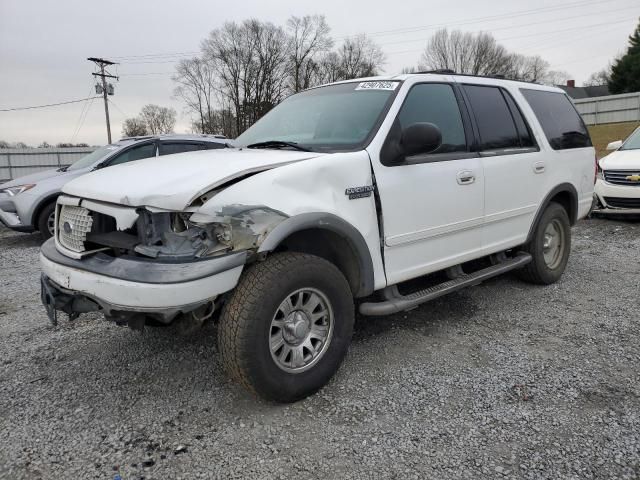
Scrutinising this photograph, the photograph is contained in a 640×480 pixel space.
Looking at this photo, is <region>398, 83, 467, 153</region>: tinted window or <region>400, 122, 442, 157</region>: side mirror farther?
<region>398, 83, 467, 153</region>: tinted window

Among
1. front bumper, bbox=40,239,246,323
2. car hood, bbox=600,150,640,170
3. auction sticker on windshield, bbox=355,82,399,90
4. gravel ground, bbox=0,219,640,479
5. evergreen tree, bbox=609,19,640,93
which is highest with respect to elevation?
evergreen tree, bbox=609,19,640,93

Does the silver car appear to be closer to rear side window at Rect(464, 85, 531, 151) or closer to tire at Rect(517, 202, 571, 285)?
rear side window at Rect(464, 85, 531, 151)

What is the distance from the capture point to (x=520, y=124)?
4531mm

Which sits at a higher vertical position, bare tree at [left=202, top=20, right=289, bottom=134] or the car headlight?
bare tree at [left=202, top=20, right=289, bottom=134]

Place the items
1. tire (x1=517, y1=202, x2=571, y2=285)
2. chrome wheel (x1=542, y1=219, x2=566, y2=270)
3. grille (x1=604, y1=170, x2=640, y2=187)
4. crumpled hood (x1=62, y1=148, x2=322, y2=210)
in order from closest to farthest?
crumpled hood (x1=62, y1=148, x2=322, y2=210)
tire (x1=517, y1=202, x2=571, y2=285)
chrome wheel (x1=542, y1=219, x2=566, y2=270)
grille (x1=604, y1=170, x2=640, y2=187)

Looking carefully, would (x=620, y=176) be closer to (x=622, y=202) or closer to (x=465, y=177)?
(x=622, y=202)

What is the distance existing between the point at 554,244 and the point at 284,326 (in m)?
3.64

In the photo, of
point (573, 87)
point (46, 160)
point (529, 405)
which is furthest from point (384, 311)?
point (573, 87)

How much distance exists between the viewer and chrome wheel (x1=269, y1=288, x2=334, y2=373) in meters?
2.81

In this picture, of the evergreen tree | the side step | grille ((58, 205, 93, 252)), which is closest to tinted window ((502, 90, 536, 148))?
the side step

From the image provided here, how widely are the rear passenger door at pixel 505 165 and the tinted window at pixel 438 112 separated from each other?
22cm

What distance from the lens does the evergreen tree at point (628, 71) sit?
40.1 meters

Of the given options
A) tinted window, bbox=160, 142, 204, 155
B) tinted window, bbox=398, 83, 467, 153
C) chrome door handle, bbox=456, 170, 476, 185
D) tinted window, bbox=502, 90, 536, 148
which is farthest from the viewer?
tinted window, bbox=160, 142, 204, 155

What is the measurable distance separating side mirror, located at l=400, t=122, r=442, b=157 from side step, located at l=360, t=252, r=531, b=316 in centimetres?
98
